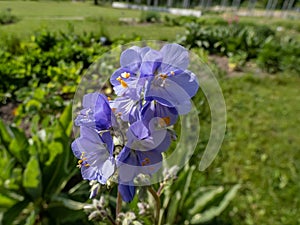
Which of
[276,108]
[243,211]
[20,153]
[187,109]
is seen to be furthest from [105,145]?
[276,108]

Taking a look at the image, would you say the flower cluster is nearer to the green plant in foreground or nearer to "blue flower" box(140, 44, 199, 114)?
"blue flower" box(140, 44, 199, 114)

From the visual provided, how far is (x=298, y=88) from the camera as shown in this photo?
460cm

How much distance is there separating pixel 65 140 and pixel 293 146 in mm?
2224

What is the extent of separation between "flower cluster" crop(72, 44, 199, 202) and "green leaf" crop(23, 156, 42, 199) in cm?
100

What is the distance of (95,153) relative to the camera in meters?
0.70

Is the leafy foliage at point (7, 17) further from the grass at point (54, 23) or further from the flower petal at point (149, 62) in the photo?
the flower petal at point (149, 62)

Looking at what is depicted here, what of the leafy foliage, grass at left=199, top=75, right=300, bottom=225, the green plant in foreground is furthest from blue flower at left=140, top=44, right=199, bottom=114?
the leafy foliage

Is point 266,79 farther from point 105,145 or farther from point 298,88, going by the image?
point 105,145

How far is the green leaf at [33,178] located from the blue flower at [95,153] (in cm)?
98

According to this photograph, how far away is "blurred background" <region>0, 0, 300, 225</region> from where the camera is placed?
1772 millimetres

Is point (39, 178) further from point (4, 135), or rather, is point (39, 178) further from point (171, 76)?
point (171, 76)

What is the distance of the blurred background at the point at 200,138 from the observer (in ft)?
5.82

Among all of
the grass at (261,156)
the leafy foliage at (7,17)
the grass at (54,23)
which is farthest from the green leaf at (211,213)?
the leafy foliage at (7,17)

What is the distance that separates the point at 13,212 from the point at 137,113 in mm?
1339
